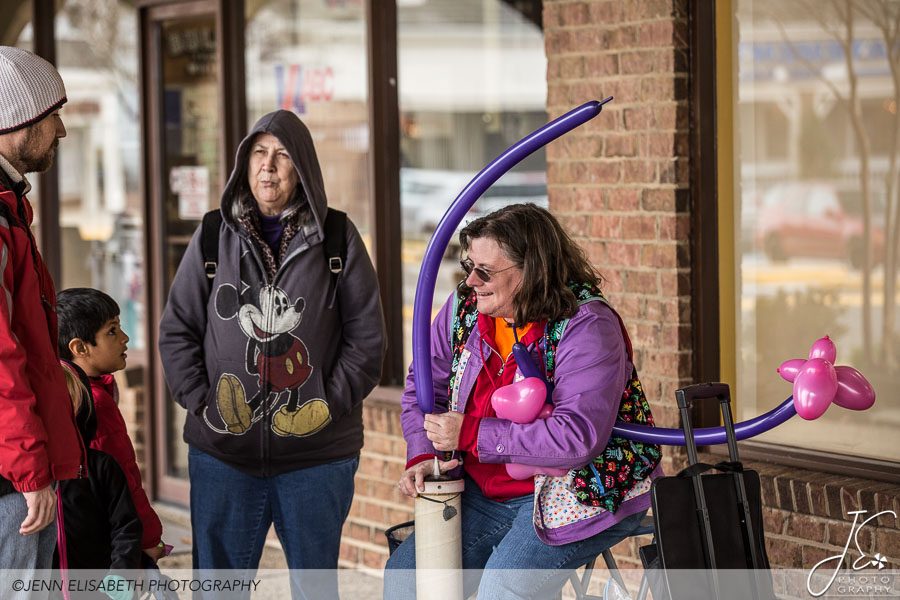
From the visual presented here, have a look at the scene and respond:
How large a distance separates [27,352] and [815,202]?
3.08 metres

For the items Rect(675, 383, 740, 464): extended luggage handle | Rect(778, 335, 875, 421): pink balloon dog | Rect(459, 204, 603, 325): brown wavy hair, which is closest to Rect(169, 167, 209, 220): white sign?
Rect(459, 204, 603, 325): brown wavy hair

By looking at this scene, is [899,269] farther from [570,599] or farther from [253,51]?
[253,51]

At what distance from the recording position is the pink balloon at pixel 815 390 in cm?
314

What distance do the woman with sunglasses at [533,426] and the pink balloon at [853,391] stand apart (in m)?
0.54

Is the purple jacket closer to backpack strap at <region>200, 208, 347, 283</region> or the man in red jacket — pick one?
backpack strap at <region>200, 208, 347, 283</region>

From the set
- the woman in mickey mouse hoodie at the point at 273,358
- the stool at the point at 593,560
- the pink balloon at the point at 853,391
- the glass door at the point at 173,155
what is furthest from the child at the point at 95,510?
the glass door at the point at 173,155

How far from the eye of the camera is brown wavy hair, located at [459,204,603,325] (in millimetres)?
3473

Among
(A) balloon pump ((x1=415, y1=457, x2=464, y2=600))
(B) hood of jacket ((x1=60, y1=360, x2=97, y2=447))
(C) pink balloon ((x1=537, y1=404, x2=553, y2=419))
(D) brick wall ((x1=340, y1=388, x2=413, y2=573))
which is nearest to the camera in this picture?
(C) pink balloon ((x1=537, y1=404, x2=553, y2=419))

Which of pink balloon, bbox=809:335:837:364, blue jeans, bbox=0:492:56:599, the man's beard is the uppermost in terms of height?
the man's beard

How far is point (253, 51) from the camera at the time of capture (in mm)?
7004

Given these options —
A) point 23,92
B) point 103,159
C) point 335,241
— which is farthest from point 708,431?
point 103,159

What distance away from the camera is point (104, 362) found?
3852mm

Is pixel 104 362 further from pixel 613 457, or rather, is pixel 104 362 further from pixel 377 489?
pixel 377 489

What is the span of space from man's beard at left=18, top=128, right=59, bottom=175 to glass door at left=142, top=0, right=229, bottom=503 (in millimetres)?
3819
